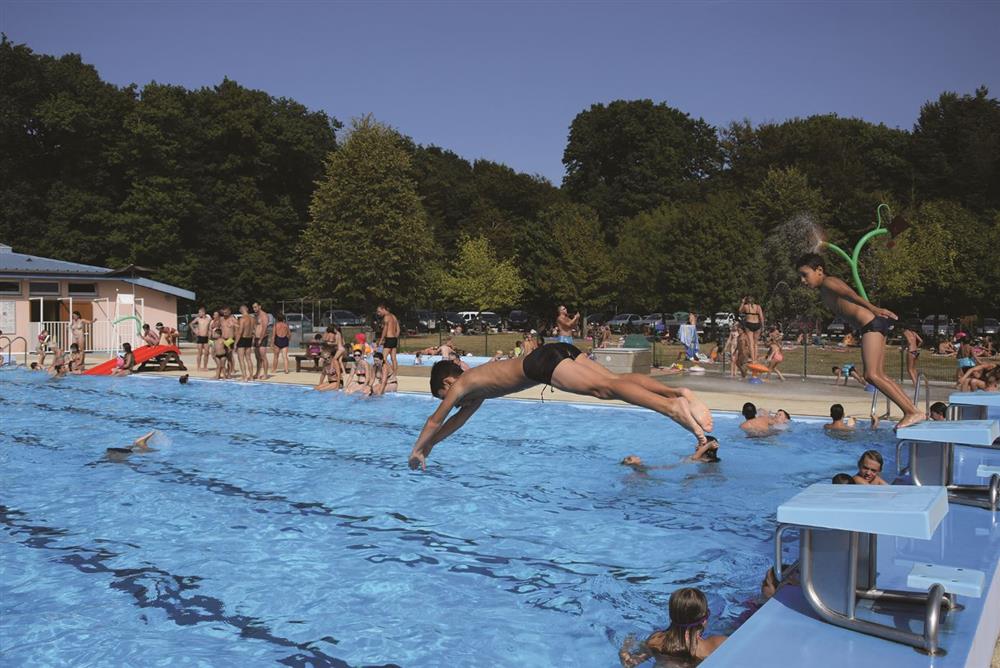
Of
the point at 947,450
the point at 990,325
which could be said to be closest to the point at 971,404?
the point at 947,450

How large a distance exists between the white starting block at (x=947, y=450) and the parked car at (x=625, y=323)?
40469mm

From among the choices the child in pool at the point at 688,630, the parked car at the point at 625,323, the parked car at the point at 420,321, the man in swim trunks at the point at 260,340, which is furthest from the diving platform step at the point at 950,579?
the parked car at the point at 625,323

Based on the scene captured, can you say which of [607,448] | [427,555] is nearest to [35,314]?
[607,448]

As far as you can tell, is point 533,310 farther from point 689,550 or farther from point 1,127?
point 689,550

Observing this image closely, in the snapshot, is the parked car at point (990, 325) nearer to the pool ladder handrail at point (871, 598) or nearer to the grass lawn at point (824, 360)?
the grass lawn at point (824, 360)

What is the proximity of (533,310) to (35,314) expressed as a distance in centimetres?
2927

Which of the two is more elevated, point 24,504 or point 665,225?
point 665,225

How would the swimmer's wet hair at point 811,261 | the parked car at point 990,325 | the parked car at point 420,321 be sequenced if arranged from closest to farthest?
the swimmer's wet hair at point 811,261
the parked car at point 990,325
the parked car at point 420,321

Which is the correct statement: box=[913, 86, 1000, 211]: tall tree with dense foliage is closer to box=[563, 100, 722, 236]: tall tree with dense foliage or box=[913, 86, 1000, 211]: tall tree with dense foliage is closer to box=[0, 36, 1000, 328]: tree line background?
box=[0, 36, 1000, 328]: tree line background

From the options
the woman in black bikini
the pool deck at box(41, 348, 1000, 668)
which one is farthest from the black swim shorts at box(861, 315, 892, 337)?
the woman in black bikini

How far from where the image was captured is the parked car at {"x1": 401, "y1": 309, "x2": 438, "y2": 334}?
48.7 meters

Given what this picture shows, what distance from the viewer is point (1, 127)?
152ft

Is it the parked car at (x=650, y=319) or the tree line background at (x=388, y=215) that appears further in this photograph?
the parked car at (x=650, y=319)

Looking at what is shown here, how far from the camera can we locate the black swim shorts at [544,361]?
238 inches
